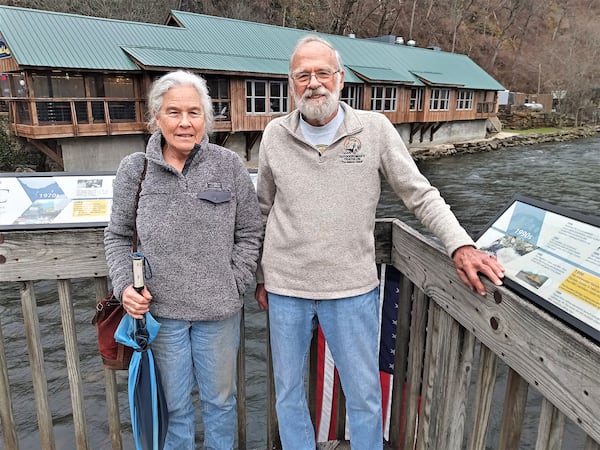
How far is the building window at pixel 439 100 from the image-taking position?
24062mm

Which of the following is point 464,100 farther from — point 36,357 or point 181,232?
point 36,357

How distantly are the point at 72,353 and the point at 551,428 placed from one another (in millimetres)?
1700

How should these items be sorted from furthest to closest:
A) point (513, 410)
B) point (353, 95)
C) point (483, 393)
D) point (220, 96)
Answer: point (353, 95) → point (220, 96) → point (483, 393) → point (513, 410)

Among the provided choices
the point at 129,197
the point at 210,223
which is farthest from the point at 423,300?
the point at 129,197

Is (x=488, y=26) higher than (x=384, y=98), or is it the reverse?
(x=488, y=26)

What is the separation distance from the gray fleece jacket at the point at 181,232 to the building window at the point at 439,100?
23938 mm

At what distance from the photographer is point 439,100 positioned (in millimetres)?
24484

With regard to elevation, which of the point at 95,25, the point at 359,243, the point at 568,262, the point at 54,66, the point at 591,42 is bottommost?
the point at 359,243

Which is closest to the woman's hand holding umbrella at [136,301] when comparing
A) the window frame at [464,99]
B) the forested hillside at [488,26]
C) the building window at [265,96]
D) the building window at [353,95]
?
the building window at [265,96]

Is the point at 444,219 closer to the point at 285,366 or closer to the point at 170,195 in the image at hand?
the point at 285,366

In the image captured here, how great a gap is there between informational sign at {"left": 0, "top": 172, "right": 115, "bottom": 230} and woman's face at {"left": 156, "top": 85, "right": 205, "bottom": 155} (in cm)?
44

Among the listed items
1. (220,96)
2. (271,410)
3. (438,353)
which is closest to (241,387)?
(271,410)

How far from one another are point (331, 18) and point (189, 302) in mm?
38711

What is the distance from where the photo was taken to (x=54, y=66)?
12102mm
